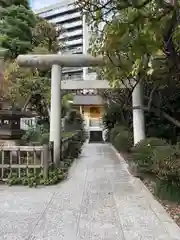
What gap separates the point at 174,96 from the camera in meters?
13.2

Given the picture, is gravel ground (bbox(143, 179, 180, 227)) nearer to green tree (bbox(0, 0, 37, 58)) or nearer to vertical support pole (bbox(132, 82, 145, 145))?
vertical support pole (bbox(132, 82, 145, 145))

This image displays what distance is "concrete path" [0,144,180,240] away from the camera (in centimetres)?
495

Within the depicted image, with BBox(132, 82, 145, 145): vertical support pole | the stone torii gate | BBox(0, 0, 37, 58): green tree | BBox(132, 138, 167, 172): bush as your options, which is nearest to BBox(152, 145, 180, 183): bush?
BBox(132, 138, 167, 172): bush

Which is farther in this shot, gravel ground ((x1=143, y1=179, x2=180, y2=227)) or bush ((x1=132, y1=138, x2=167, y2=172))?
bush ((x1=132, y1=138, x2=167, y2=172))

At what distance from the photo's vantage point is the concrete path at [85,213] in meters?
4.95

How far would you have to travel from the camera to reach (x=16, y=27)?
25.7 meters

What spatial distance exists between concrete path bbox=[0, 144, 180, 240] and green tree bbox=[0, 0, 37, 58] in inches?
685

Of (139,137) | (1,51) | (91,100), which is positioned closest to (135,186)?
(139,137)

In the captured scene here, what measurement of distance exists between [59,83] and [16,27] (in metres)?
16.0

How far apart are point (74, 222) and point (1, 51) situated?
18.6 m

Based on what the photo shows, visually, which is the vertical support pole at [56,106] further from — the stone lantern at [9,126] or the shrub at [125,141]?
the shrub at [125,141]

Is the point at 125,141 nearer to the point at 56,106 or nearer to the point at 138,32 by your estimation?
A: the point at 56,106

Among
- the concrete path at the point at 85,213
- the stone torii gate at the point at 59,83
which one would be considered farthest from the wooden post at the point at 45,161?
the stone torii gate at the point at 59,83

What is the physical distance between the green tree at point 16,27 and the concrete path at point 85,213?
57.1 feet
